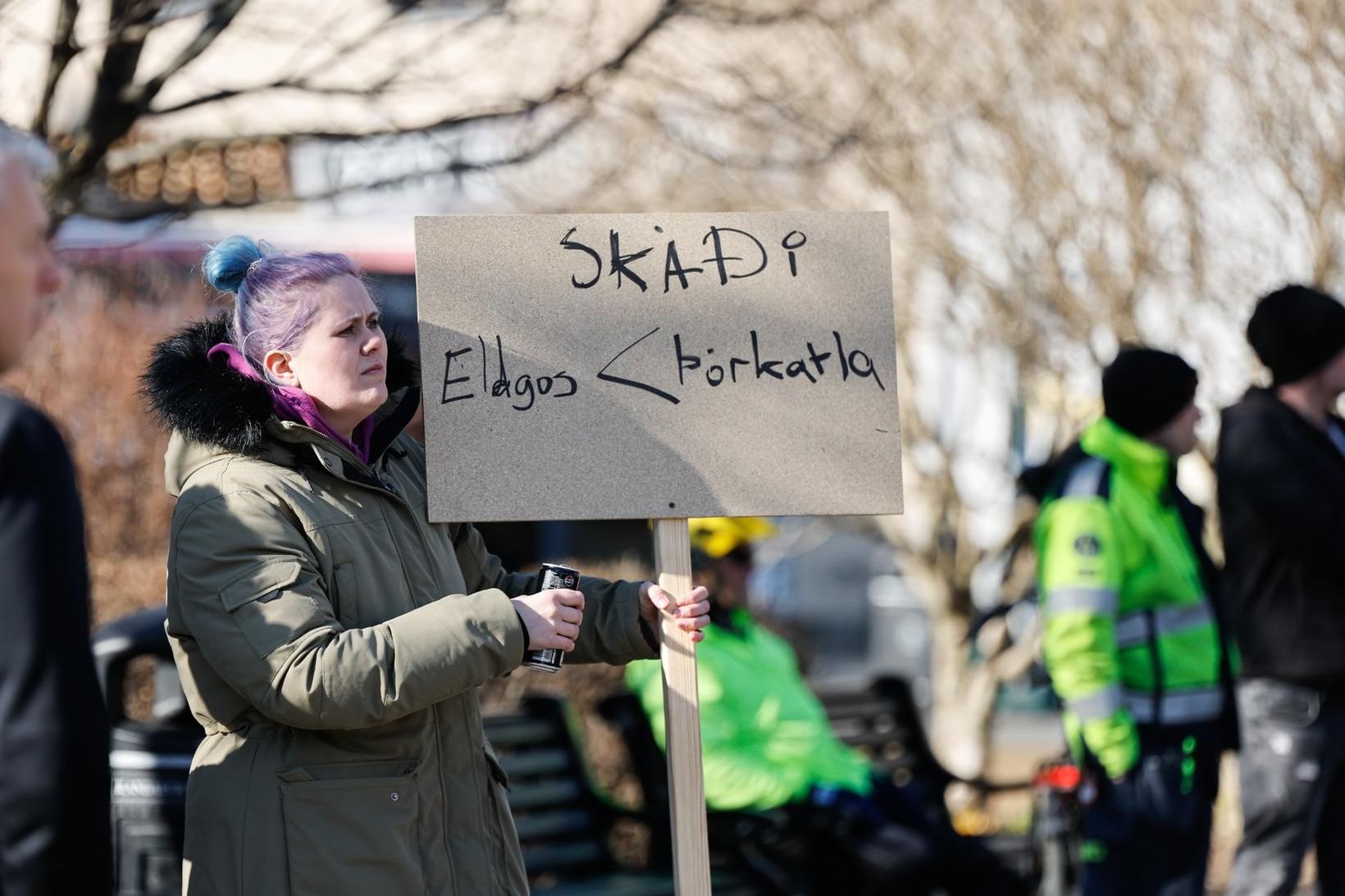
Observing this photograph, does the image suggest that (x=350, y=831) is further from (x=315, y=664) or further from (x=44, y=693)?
(x=44, y=693)

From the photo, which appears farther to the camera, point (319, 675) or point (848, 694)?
point (848, 694)

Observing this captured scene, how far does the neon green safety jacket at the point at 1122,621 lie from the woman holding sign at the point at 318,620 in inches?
62.6

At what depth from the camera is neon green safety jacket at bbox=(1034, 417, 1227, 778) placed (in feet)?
14.0

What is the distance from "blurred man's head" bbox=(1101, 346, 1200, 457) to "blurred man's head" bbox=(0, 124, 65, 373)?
3.09 meters

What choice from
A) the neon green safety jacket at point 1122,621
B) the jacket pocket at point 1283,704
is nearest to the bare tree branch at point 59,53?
the neon green safety jacket at point 1122,621

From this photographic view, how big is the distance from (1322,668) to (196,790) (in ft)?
9.90

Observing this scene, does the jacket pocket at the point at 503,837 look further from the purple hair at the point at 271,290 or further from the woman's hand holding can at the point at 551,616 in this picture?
the purple hair at the point at 271,290

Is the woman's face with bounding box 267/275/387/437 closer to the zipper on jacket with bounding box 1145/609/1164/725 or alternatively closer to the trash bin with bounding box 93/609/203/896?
the trash bin with bounding box 93/609/203/896

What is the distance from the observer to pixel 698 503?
308 centimetres

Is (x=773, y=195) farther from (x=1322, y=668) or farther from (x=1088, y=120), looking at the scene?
(x=1322, y=668)

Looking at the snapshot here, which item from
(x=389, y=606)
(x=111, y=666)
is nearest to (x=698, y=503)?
(x=389, y=606)

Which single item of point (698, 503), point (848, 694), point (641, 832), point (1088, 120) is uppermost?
point (1088, 120)

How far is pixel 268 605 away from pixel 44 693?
2.33 ft

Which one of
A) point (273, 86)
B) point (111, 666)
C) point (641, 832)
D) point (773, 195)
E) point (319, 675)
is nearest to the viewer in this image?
point (319, 675)
